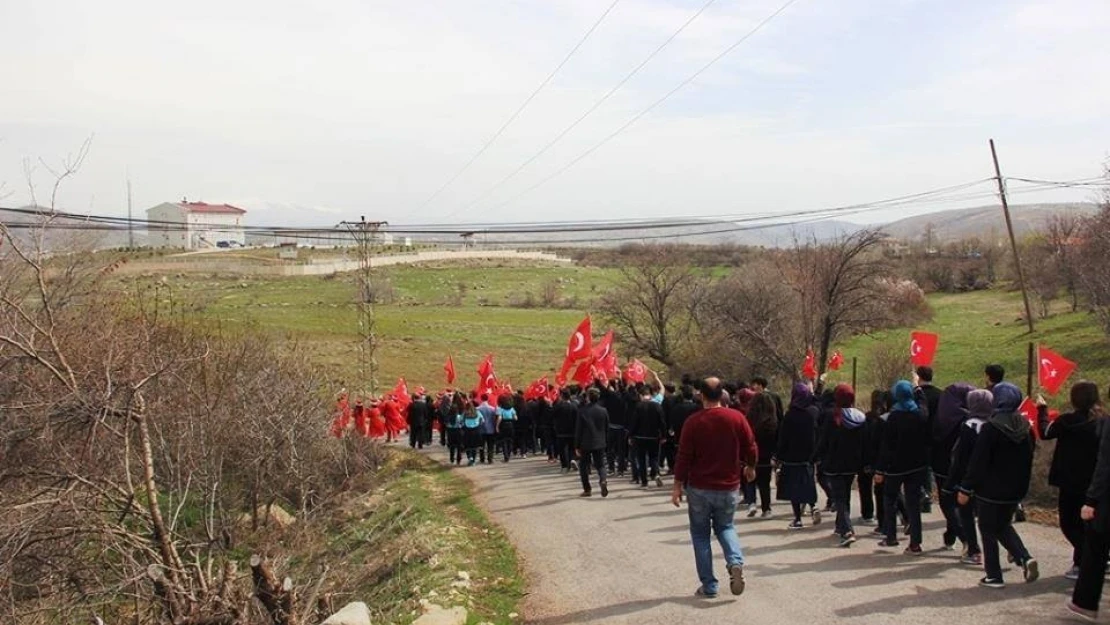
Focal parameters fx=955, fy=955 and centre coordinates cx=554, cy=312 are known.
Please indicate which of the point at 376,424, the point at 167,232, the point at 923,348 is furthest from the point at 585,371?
the point at 167,232

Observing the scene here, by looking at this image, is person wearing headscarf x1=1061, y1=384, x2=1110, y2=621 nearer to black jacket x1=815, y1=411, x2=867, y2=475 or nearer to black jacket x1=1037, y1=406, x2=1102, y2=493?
black jacket x1=1037, y1=406, x2=1102, y2=493

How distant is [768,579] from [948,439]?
2.79 meters

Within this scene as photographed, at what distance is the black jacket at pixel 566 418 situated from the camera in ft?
60.6

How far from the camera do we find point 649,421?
16.0m

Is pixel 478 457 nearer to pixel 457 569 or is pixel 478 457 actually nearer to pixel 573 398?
pixel 573 398

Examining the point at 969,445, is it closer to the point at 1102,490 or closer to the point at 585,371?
the point at 1102,490

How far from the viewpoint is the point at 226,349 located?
22047mm

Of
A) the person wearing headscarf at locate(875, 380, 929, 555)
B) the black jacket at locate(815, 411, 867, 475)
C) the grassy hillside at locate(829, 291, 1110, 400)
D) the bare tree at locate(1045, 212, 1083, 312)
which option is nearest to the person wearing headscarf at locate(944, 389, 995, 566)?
the person wearing headscarf at locate(875, 380, 929, 555)

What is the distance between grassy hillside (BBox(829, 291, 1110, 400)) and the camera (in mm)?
39969

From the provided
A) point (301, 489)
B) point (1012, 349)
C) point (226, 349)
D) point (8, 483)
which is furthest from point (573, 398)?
point (1012, 349)

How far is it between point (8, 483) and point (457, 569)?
725cm

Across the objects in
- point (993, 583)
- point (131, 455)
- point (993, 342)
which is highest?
point (131, 455)

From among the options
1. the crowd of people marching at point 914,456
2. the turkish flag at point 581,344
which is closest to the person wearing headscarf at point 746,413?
the crowd of people marching at point 914,456

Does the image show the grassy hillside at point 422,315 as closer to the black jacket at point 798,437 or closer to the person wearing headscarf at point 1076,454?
the black jacket at point 798,437
